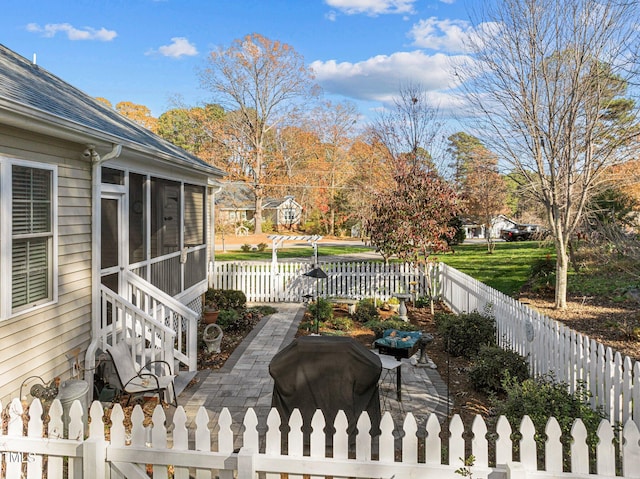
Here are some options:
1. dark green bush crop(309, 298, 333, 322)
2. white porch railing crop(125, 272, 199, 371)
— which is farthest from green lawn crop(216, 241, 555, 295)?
white porch railing crop(125, 272, 199, 371)

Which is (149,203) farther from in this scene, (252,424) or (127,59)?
(127,59)

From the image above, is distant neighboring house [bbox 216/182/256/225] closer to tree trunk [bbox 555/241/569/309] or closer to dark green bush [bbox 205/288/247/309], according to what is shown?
dark green bush [bbox 205/288/247/309]

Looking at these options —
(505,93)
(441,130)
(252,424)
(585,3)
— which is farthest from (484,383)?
(441,130)

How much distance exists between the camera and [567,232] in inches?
433

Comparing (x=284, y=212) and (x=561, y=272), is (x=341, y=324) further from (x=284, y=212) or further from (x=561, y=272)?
(x=284, y=212)

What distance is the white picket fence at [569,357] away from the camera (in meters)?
4.49

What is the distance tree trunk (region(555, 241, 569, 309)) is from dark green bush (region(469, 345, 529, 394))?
535 centimetres

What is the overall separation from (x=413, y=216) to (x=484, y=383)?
6894 mm

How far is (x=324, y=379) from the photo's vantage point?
4.66 meters

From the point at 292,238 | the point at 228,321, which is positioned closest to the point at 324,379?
the point at 228,321

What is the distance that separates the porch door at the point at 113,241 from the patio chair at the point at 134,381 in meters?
1.39

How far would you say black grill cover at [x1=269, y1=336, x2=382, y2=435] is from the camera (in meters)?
4.66

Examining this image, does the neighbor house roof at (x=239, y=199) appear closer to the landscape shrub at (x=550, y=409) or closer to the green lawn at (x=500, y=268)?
the green lawn at (x=500, y=268)

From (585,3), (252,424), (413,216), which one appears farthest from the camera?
(413,216)
